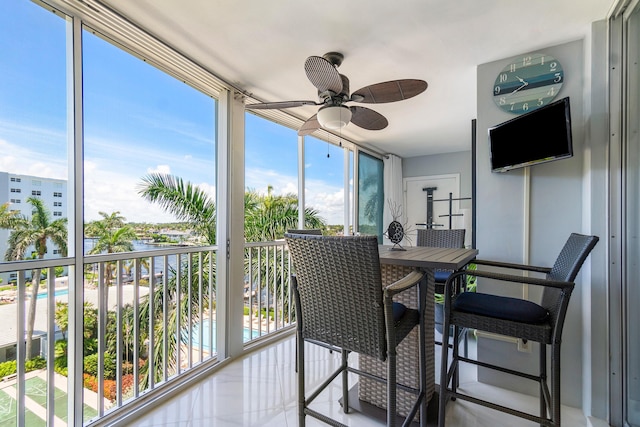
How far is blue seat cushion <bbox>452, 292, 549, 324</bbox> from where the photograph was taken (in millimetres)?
1339

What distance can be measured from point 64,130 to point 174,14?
89 cm

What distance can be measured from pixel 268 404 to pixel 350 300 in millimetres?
1205

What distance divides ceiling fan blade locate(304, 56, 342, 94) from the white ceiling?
0.37 metres

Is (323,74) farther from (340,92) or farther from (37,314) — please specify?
(37,314)

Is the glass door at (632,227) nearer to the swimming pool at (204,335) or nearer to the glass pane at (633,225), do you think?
the glass pane at (633,225)

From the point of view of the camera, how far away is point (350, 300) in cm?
121

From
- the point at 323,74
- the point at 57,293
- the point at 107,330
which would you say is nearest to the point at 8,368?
the point at 57,293

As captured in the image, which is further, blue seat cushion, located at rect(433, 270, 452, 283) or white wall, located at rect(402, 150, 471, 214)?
white wall, located at rect(402, 150, 471, 214)

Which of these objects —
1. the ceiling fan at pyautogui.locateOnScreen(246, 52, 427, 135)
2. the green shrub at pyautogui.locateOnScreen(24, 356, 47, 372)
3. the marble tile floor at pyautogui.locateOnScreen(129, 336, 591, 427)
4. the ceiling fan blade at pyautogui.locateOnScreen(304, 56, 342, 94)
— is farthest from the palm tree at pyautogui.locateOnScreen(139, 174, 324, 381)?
the ceiling fan blade at pyautogui.locateOnScreen(304, 56, 342, 94)

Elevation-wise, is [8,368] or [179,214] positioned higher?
[179,214]

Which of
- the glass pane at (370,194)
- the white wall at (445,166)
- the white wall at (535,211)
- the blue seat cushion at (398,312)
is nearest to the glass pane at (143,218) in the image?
the blue seat cushion at (398,312)

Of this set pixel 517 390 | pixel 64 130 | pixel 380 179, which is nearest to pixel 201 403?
pixel 64 130

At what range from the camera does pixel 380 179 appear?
523 cm

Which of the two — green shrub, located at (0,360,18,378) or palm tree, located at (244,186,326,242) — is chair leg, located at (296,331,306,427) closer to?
green shrub, located at (0,360,18,378)
